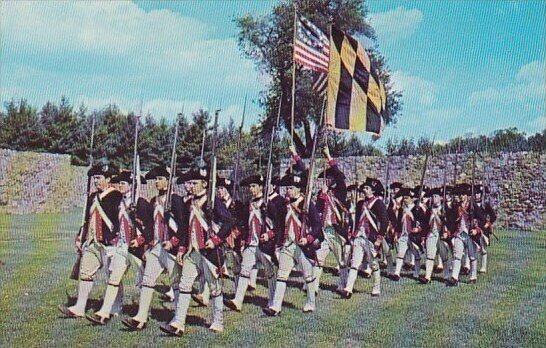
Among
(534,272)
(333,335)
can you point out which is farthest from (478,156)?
(333,335)

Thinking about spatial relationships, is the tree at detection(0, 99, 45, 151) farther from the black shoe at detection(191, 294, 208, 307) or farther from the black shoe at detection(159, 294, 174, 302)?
the black shoe at detection(191, 294, 208, 307)

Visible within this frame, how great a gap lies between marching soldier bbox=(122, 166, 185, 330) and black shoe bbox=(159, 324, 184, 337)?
16cm

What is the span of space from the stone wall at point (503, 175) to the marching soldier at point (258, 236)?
4417 millimetres

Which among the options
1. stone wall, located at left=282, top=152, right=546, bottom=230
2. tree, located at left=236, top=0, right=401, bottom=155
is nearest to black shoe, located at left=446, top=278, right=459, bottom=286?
tree, located at left=236, top=0, right=401, bottom=155

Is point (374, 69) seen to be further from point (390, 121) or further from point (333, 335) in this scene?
point (333, 335)

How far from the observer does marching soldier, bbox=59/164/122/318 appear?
4000mm

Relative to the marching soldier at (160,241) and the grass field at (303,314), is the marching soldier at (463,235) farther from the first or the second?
the marching soldier at (160,241)

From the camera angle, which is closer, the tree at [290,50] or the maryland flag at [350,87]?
the tree at [290,50]

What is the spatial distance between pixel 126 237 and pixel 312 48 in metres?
1.83

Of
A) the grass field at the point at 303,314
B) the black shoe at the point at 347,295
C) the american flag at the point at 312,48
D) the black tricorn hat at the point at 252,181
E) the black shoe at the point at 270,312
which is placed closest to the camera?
the grass field at the point at 303,314

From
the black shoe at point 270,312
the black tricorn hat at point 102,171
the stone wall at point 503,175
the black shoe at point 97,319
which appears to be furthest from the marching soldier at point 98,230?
the stone wall at point 503,175

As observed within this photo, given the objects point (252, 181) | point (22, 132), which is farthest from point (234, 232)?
point (22, 132)

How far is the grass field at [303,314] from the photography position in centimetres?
364

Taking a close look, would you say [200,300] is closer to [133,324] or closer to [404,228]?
[133,324]
